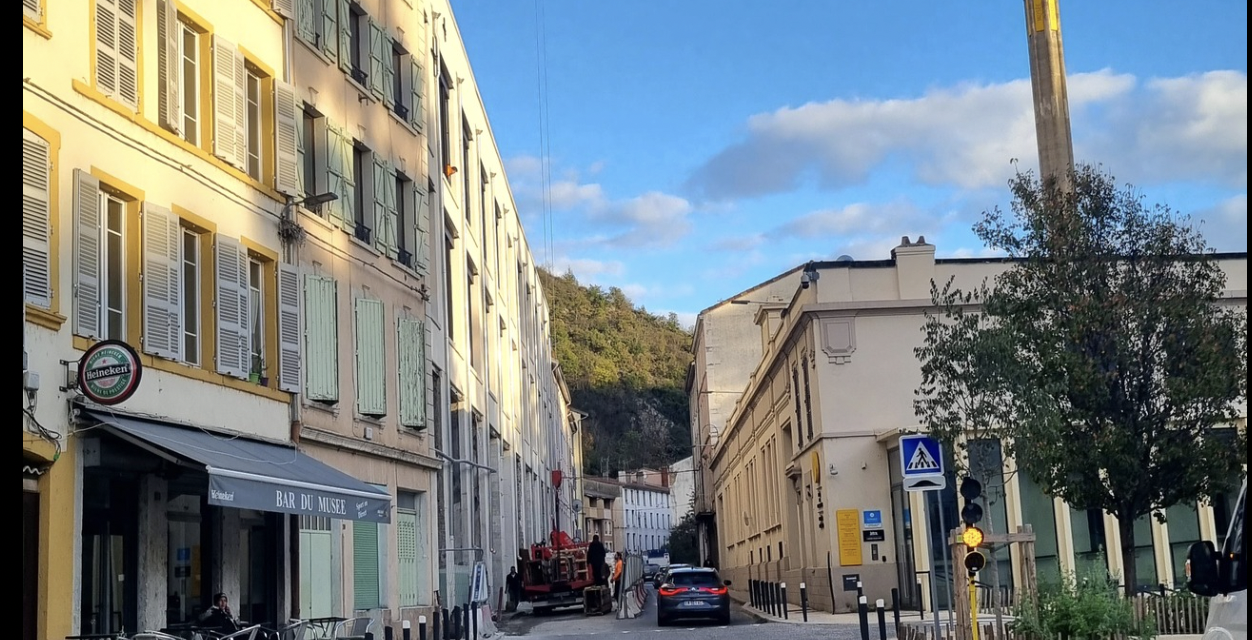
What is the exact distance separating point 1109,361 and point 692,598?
36.8 ft

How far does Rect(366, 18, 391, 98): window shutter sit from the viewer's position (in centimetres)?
2364

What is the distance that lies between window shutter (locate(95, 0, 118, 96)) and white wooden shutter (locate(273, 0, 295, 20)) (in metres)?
4.64

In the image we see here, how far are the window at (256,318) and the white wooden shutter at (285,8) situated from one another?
4.03 m

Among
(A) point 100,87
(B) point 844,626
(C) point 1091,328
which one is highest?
(A) point 100,87

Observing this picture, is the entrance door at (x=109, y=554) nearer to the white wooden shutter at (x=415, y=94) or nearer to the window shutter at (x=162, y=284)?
the window shutter at (x=162, y=284)

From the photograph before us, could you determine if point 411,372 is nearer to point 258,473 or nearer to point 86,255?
point 258,473

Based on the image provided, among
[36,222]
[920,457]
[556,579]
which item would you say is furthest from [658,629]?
[36,222]

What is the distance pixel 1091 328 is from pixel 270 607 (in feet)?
42.6

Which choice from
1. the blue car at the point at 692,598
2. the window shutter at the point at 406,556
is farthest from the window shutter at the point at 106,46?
the blue car at the point at 692,598

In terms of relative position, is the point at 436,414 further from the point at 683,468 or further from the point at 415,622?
the point at 683,468

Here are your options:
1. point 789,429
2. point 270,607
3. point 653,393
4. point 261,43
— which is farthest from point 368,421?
point 653,393

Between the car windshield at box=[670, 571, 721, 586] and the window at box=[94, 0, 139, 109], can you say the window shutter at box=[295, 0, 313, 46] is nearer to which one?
the window at box=[94, 0, 139, 109]

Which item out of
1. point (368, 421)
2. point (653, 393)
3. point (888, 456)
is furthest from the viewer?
point (653, 393)

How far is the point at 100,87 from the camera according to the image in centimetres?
1500
